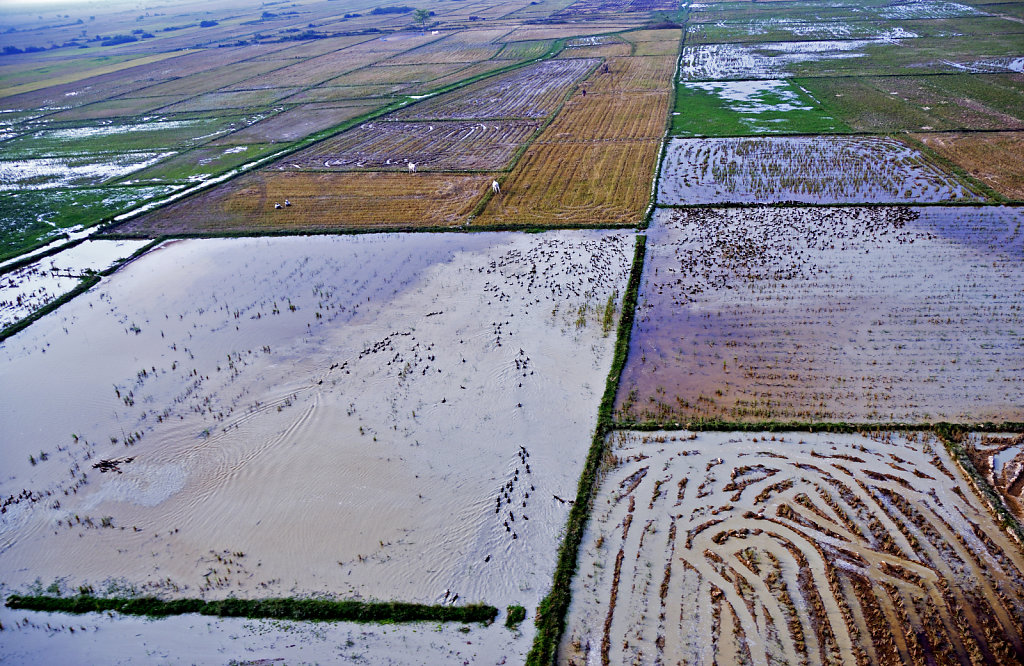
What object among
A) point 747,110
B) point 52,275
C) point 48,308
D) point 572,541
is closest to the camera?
point 572,541

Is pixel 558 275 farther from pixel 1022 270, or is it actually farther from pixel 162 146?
pixel 162 146

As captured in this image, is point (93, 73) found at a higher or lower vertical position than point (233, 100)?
higher

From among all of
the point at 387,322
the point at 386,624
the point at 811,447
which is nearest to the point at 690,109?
the point at 387,322

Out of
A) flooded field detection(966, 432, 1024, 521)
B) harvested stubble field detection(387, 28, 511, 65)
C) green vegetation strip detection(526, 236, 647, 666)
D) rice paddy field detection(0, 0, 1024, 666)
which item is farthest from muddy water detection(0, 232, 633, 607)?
harvested stubble field detection(387, 28, 511, 65)

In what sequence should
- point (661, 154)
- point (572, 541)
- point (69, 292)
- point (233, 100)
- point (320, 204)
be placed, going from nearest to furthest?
point (572, 541), point (69, 292), point (320, 204), point (661, 154), point (233, 100)

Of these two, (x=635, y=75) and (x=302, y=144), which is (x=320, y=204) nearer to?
(x=302, y=144)

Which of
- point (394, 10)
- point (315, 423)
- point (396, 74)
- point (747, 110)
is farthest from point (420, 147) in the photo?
point (394, 10)
